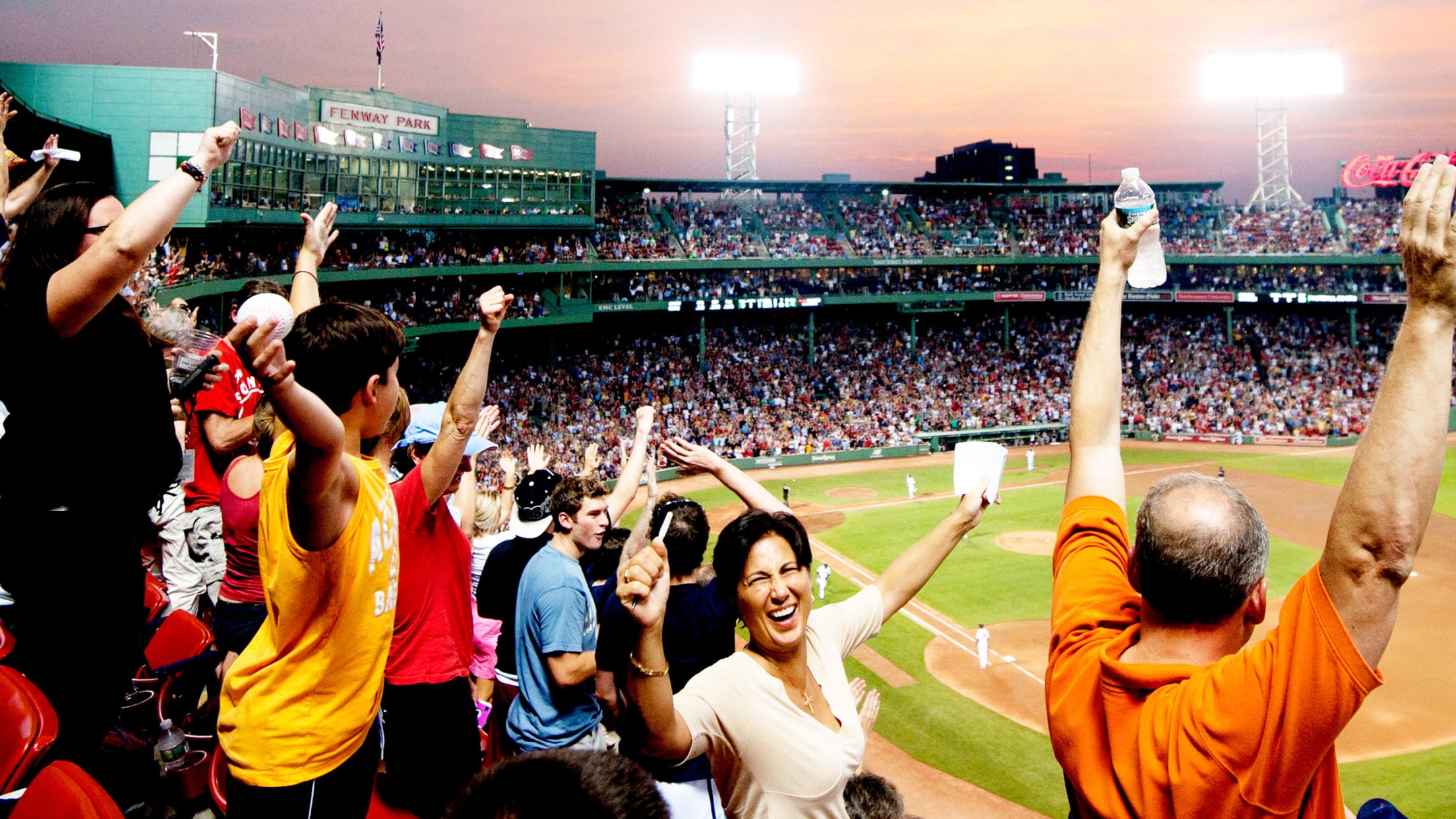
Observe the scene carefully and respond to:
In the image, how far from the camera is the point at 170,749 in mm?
4805

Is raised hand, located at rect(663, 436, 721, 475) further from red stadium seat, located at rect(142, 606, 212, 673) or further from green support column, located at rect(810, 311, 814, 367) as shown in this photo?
green support column, located at rect(810, 311, 814, 367)

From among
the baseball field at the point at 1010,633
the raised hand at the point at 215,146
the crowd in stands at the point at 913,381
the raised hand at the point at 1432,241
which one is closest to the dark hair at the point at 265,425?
the raised hand at the point at 215,146

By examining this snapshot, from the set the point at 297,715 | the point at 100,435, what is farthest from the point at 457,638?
the point at 100,435

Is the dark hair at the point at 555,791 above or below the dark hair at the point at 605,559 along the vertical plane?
above

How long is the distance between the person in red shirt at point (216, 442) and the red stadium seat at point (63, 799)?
143cm

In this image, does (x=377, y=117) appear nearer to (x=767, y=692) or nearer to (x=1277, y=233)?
(x=767, y=692)

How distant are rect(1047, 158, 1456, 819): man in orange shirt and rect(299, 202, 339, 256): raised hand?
4433mm

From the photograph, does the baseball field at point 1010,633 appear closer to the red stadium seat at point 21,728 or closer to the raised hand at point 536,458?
the raised hand at point 536,458

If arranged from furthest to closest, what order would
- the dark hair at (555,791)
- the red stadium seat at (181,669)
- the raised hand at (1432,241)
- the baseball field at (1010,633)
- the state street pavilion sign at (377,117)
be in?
1. the state street pavilion sign at (377,117)
2. the baseball field at (1010,633)
3. the red stadium seat at (181,669)
4. the raised hand at (1432,241)
5. the dark hair at (555,791)

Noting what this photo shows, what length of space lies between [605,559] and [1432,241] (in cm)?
503

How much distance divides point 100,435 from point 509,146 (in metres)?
35.2

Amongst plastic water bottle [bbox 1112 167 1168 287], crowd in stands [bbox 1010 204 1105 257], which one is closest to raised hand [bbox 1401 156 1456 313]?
plastic water bottle [bbox 1112 167 1168 287]

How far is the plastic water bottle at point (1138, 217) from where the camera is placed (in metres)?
3.08

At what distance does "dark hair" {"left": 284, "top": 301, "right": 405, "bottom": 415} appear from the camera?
2.96m
